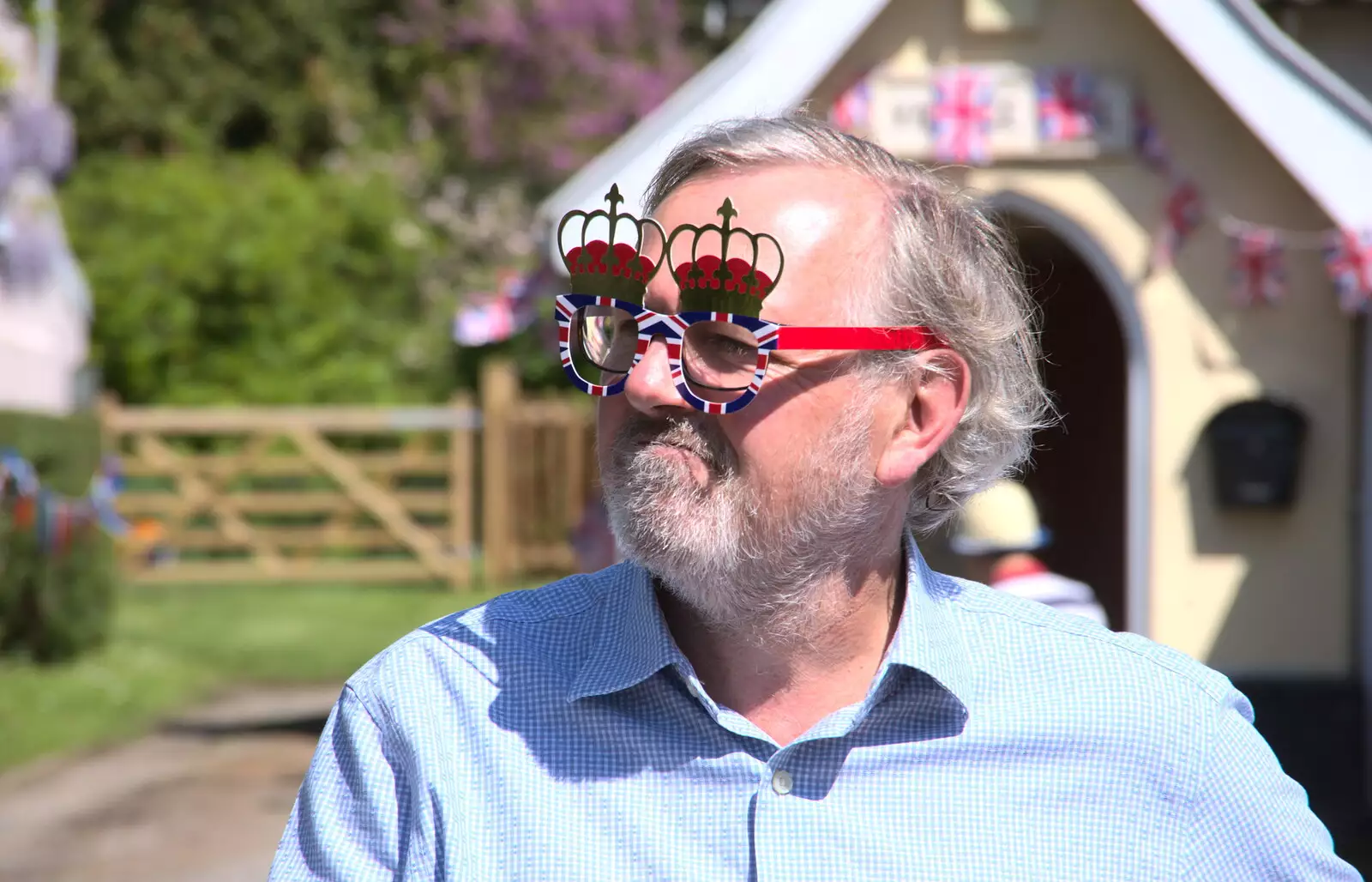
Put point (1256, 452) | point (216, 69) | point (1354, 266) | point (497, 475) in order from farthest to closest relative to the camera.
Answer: point (216, 69) < point (497, 475) < point (1256, 452) < point (1354, 266)

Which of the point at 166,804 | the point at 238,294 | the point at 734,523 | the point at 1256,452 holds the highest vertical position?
the point at 734,523

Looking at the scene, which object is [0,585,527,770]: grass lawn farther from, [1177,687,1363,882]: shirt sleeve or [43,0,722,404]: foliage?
[1177,687,1363,882]: shirt sleeve

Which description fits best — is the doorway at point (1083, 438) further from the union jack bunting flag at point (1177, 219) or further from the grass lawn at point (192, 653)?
the grass lawn at point (192, 653)

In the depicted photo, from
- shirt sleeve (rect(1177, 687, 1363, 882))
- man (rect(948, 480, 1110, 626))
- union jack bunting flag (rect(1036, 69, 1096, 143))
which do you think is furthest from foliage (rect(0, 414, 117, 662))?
shirt sleeve (rect(1177, 687, 1363, 882))

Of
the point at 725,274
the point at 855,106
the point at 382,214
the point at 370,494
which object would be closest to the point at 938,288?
the point at 725,274

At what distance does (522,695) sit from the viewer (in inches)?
79.6

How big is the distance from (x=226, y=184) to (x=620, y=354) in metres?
18.4

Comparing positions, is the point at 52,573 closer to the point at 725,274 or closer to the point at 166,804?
the point at 166,804

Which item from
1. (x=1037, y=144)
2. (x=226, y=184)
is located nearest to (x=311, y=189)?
(x=226, y=184)

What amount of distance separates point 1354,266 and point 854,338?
4.54 meters

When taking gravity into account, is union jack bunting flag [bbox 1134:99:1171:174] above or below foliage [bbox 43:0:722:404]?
above

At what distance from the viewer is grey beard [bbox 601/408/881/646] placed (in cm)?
205

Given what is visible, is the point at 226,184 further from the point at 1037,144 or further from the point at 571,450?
the point at 1037,144

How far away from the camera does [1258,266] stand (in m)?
6.48
